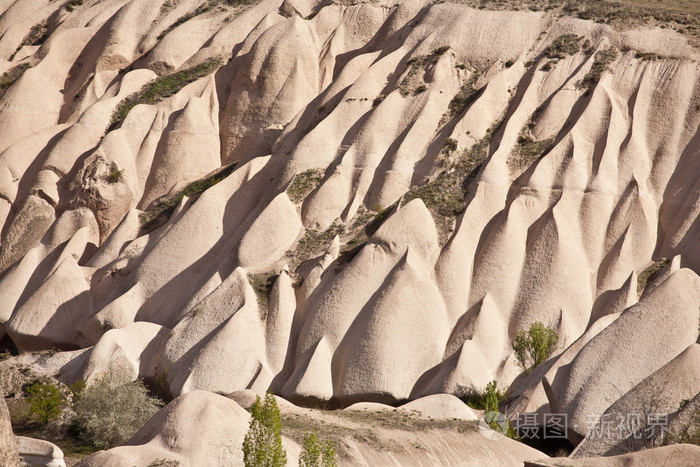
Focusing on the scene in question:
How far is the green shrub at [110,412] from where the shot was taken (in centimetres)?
2844

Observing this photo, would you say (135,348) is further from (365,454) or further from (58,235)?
(365,454)

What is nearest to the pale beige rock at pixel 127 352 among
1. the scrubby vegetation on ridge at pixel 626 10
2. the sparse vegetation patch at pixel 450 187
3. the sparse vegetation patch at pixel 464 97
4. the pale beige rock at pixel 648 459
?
the sparse vegetation patch at pixel 450 187

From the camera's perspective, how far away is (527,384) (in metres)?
28.5

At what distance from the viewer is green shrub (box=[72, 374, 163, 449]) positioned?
2844 centimetres

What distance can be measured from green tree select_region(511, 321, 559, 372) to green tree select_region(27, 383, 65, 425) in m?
14.1

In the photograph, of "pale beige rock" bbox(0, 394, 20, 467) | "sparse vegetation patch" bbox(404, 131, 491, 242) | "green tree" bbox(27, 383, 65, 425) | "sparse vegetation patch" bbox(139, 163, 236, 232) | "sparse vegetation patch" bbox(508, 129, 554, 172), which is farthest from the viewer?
"sparse vegetation patch" bbox(139, 163, 236, 232)

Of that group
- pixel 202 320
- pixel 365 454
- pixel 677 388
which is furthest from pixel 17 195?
pixel 677 388

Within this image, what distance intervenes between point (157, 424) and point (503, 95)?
22.3m

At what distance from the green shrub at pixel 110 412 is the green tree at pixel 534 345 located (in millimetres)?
11243

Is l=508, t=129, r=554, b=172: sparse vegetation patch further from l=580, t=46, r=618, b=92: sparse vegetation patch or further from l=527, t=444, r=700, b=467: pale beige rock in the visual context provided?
l=527, t=444, r=700, b=467: pale beige rock

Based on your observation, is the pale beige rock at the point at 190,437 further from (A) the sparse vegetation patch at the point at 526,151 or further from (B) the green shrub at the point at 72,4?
(B) the green shrub at the point at 72,4

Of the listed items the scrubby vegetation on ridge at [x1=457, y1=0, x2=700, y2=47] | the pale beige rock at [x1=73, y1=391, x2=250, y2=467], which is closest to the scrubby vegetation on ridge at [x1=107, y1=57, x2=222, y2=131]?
the scrubby vegetation on ridge at [x1=457, y1=0, x2=700, y2=47]

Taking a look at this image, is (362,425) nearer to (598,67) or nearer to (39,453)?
(39,453)

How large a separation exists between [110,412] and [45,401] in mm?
2582
